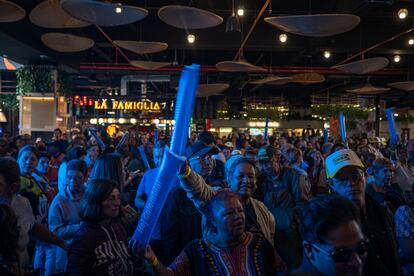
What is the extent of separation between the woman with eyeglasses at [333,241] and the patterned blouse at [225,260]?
58 centimetres

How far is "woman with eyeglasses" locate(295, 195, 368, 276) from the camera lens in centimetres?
145

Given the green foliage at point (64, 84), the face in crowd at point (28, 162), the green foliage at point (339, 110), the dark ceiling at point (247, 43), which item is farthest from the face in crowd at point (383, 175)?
the green foliage at point (339, 110)

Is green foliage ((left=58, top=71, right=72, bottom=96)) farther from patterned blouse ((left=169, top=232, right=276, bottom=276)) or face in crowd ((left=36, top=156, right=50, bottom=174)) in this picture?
patterned blouse ((left=169, top=232, right=276, bottom=276))

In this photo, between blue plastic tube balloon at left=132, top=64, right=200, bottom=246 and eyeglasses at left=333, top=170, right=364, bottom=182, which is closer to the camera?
blue plastic tube balloon at left=132, top=64, right=200, bottom=246

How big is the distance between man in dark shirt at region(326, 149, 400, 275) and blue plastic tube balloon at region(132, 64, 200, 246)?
4.26 feet

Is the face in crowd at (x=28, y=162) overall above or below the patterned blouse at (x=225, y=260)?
above

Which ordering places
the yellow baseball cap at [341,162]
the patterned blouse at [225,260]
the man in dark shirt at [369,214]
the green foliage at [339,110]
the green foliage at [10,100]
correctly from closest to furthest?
1. the patterned blouse at [225,260]
2. the man in dark shirt at [369,214]
3. the yellow baseball cap at [341,162]
4. the green foliage at [10,100]
5. the green foliage at [339,110]

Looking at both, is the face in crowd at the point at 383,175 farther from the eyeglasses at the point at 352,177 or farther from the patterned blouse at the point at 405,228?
the eyeglasses at the point at 352,177

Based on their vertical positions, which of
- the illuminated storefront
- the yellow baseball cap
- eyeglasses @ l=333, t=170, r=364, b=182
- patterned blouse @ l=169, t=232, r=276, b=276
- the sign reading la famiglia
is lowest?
patterned blouse @ l=169, t=232, r=276, b=276

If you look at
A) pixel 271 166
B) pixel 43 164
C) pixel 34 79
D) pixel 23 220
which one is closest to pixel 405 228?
pixel 271 166

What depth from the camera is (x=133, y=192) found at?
497cm

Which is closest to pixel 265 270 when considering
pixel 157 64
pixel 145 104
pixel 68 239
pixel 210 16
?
pixel 68 239

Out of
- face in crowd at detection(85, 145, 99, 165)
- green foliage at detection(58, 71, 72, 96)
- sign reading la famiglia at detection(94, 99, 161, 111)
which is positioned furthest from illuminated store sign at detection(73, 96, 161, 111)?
face in crowd at detection(85, 145, 99, 165)

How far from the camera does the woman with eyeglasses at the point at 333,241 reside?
1.45 meters
